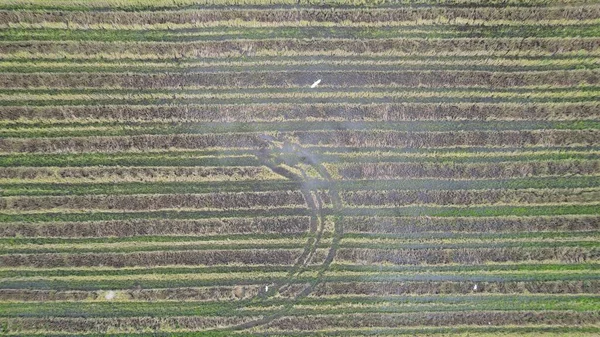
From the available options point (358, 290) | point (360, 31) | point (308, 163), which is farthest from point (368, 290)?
point (360, 31)

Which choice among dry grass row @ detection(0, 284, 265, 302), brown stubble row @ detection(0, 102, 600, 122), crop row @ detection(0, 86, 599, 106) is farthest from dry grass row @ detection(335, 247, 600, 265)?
crop row @ detection(0, 86, 599, 106)

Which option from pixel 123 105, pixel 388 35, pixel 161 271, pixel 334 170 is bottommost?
pixel 161 271

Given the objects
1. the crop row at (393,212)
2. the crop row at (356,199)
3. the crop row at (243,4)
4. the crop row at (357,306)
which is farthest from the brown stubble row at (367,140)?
the crop row at (357,306)

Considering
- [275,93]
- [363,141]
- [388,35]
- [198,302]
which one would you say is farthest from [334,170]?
[198,302]

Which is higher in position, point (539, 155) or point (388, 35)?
point (388, 35)

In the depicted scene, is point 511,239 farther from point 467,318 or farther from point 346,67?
point 346,67

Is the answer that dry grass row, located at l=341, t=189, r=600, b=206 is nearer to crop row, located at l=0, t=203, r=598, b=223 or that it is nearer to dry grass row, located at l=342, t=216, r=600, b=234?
crop row, located at l=0, t=203, r=598, b=223
